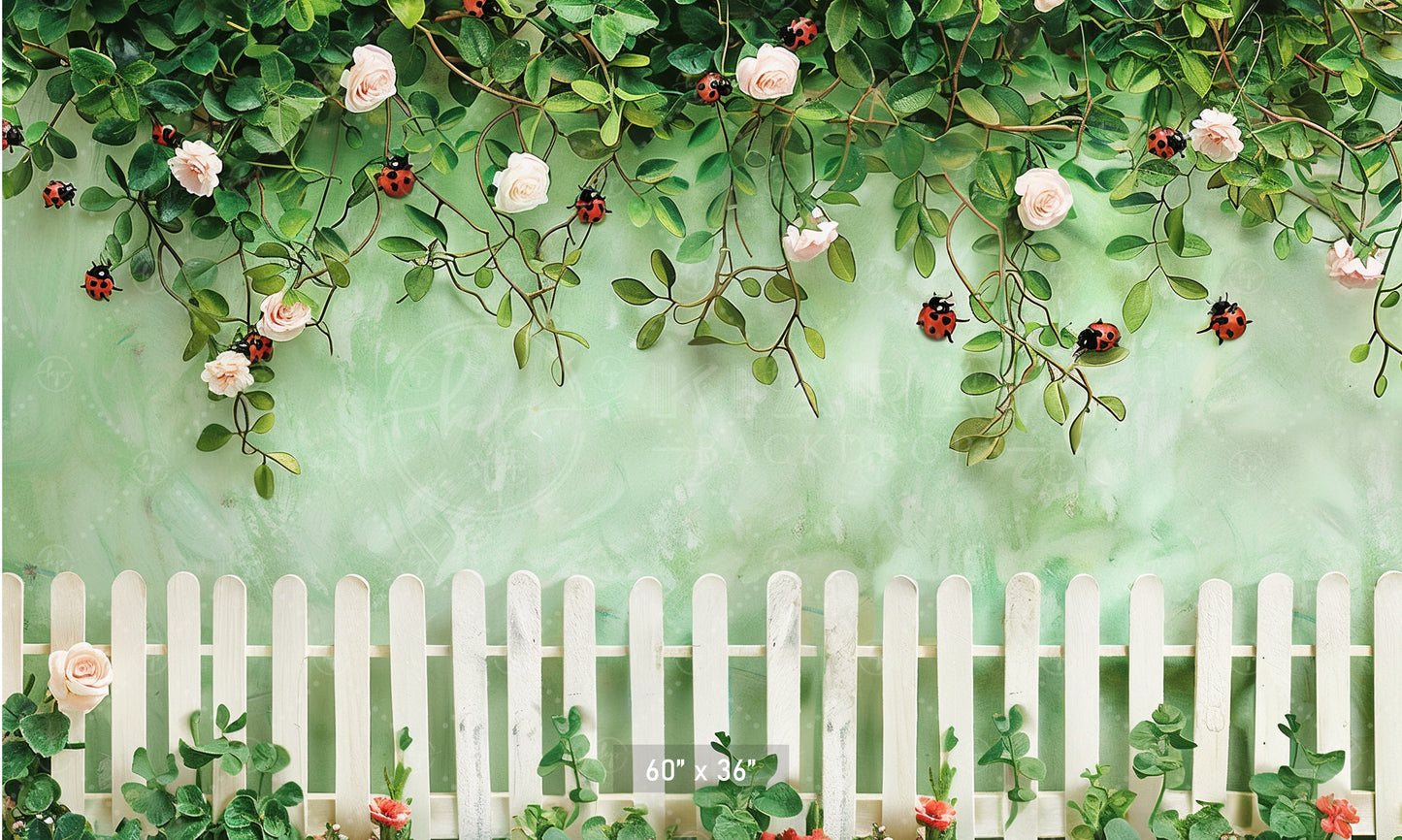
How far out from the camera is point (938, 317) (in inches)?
81.0

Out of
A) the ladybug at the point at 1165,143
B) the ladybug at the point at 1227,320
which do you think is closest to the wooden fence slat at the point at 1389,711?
the ladybug at the point at 1227,320

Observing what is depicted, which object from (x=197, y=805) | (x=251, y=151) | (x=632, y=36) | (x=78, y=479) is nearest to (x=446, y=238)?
(x=251, y=151)

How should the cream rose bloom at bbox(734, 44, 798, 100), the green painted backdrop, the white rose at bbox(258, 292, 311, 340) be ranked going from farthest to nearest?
the green painted backdrop < the white rose at bbox(258, 292, 311, 340) < the cream rose bloom at bbox(734, 44, 798, 100)

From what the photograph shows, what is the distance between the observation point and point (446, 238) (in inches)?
81.7

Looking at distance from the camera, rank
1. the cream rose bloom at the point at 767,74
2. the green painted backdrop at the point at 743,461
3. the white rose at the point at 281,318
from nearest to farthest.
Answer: the cream rose bloom at the point at 767,74, the white rose at the point at 281,318, the green painted backdrop at the point at 743,461

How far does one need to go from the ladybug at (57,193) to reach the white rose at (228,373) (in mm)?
519

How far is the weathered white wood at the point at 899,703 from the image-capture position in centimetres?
201

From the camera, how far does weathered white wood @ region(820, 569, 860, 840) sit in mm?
2010

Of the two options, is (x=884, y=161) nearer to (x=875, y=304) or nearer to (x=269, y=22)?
(x=875, y=304)

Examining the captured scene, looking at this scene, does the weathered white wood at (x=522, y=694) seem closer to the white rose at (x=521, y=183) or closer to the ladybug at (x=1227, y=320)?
the white rose at (x=521, y=183)

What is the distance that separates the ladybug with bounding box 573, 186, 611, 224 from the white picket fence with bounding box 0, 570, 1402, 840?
0.80 metres

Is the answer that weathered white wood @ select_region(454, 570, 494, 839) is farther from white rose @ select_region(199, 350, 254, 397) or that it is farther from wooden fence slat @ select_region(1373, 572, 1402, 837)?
wooden fence slat @ select_region(1373, 572, 1402, 837)

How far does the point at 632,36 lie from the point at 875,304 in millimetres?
786

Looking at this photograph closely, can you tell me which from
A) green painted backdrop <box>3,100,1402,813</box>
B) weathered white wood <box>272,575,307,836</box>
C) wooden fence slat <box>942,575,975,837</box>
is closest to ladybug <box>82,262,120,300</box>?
green painted backdrop <box>3,100,1402,813</box>
